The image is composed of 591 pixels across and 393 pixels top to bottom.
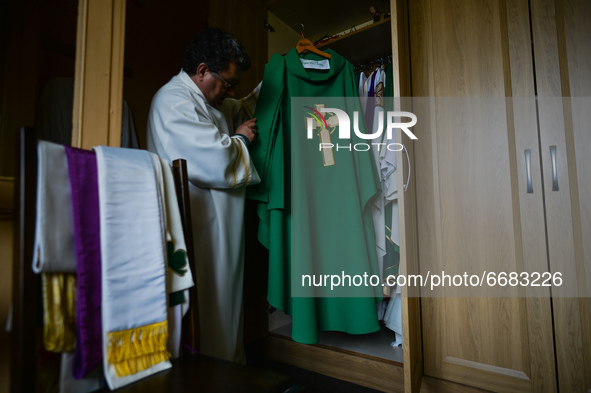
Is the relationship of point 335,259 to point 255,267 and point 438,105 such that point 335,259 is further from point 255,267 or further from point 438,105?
point 438,105

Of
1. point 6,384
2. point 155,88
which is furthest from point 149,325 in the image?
point 155,88

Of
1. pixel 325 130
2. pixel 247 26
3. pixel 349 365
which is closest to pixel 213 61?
pixel 325 130

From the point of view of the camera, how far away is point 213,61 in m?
1.37

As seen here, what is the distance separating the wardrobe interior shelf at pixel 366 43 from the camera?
1.73 meters

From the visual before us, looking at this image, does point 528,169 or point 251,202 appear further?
point 251,202

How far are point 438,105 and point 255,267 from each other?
117 cm

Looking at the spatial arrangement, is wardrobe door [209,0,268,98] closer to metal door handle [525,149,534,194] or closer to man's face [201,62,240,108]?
man's face [201,62,240,108]

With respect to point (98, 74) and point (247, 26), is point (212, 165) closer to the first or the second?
point (98, 74)

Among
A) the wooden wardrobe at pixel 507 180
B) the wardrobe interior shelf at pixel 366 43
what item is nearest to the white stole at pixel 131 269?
the wooden wardrobe at pixel 507 180

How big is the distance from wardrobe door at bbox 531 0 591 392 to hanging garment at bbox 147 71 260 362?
3.61ft

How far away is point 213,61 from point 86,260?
0.97m

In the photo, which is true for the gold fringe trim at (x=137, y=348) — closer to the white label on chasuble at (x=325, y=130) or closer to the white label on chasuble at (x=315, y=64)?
the white label on chasuble at (x=325, y=130)

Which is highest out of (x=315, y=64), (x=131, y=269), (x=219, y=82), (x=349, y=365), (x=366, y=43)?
(x=366, y=43)

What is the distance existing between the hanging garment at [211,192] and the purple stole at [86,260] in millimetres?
488
